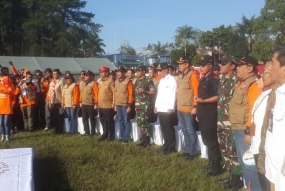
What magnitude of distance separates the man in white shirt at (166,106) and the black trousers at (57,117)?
11.7 feet

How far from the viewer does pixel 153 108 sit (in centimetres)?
786

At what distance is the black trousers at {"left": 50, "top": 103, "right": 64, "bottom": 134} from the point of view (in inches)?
381

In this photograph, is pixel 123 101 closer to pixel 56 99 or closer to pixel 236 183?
pixel 56 99

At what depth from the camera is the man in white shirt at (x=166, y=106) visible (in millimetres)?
6859

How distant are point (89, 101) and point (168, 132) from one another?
8.86 ft

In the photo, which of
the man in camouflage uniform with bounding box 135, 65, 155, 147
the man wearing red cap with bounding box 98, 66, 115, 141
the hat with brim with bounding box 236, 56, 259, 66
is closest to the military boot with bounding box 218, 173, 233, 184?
the hat with brim with bounding box 236, 56, 259, 66

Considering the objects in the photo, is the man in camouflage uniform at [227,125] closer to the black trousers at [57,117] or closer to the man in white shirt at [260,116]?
the man in white shirt at [260,116]

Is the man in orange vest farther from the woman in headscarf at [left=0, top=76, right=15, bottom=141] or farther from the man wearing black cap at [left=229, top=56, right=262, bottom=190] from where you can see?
the woman in headscarf at [left=0, top=76, right=15, bottom=141]

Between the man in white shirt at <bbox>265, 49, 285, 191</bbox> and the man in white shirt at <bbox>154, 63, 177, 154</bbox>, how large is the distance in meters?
4.19

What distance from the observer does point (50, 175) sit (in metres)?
5.77

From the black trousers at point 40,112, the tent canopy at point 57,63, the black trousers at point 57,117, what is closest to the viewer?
the black trousers at point 57,117

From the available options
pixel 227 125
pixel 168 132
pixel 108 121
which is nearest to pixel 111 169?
pixel 168 132

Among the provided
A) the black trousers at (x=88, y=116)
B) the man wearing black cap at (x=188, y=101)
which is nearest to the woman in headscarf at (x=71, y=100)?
the black trousers at (x=88, y=116)

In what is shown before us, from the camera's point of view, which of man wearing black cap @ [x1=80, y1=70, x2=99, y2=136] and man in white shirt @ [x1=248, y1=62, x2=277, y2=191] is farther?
man wearing black cap @ [x1=80, y1=70, x2=99, y2=136]
